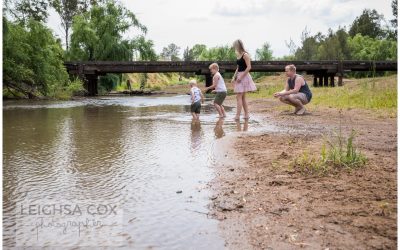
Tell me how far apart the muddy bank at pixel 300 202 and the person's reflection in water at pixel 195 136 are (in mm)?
462

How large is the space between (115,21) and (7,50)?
17.1 m

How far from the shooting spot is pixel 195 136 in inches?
253

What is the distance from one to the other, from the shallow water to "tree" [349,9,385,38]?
93.4 meters

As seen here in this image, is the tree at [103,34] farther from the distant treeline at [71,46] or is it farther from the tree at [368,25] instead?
the tree at [368,25]

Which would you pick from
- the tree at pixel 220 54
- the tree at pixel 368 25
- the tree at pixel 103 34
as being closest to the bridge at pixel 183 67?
the tree at pixel 103 34

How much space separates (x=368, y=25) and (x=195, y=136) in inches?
3720

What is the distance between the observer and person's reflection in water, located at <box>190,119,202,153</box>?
17.6ft

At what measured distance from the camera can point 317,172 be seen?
364cm

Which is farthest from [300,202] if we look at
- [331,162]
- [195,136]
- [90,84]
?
[90,84]

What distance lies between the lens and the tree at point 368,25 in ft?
294

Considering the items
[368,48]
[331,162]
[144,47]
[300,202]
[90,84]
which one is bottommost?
[300,202]

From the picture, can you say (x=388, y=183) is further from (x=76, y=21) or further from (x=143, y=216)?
(x=76, y=21)

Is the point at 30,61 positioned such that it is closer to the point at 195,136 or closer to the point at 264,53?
the point at 195,136

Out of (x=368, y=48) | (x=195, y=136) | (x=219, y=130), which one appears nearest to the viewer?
→ (x=195, y=136)
